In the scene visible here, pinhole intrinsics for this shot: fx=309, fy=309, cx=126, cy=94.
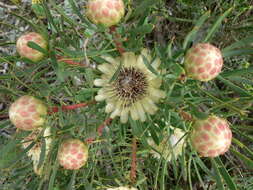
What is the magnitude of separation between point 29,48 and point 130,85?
1.40 ft

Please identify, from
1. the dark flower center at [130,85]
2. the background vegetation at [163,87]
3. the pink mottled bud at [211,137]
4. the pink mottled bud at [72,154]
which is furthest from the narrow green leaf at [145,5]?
the pink mottled bud at [72,154]

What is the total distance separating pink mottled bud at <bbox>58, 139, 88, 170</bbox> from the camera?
106 cm

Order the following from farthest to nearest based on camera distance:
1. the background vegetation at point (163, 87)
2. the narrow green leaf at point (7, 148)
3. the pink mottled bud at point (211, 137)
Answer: the narrow green leaf at point (7, 148), the background vegetation at point (163, 87), the pink mottled bud at point (211, 137)

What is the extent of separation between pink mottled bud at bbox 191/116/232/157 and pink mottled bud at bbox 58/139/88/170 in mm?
404

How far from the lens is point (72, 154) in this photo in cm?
107

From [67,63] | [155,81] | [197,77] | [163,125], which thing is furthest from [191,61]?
[67,63]

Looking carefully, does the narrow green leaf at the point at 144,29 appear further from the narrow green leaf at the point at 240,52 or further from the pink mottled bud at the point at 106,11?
the narrow green leaf at the point at 240,52

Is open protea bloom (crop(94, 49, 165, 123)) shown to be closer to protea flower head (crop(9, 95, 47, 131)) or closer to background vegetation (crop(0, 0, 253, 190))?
background vegetation (crop(0, 0, 253, 190))

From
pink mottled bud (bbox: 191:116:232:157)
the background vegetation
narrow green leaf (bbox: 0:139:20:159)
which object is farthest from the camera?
narrow green leaf (bbox: 0:139:20:159)

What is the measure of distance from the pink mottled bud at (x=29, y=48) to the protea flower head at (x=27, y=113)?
0.14 metres

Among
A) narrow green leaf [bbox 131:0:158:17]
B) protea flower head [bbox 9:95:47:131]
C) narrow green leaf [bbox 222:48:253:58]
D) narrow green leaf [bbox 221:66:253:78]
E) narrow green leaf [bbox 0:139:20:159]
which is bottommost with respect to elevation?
narrow green leaf [bbox 0:139:20:159]

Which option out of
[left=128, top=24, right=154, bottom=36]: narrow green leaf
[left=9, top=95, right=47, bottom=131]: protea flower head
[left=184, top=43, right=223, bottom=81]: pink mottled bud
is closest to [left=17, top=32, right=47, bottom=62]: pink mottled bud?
[left=9, top=95, right=47, bottom=131]: protea flower head

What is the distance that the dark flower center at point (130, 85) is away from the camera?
1236 mm

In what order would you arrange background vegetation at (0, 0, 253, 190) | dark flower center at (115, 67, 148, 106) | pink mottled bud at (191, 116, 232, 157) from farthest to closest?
dark flower center at (115, 67, 148, 106) → background vegetation at (0, 0, 253, 190) → pink mottled bud at (191, 116, 232, 157)
